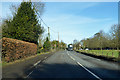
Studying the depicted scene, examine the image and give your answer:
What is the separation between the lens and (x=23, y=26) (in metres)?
26.7

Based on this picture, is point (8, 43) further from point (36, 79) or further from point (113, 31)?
point (113, 31)

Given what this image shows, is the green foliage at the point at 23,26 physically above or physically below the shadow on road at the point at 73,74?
above

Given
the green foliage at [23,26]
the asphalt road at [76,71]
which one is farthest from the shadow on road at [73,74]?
the green foliage at [23,26]

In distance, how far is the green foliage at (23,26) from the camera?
26.1 meters

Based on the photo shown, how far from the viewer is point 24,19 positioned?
2692 cm

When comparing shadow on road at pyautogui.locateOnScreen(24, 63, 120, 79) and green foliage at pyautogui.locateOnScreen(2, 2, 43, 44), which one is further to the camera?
green foliage at pyautogui.locateOnScreen(2, 2, 43, 44)

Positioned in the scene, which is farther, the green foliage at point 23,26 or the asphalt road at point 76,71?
the green foliage at point 23,26

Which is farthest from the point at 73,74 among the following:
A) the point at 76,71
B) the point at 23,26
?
the point at 23,26

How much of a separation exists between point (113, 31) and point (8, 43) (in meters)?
32.8

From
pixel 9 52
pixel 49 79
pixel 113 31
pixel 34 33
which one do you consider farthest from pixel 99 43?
pixel 49 79

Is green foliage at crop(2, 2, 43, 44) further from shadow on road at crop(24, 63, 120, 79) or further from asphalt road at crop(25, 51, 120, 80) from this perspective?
shadow on road at crop(24, 63, 120, 79)

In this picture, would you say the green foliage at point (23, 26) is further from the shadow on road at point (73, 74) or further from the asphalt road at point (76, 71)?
the shadow on road at point (73, 74)

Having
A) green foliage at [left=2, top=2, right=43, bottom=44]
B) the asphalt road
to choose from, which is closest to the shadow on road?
the asphalt road

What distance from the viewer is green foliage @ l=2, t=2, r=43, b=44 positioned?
85.6 ft
